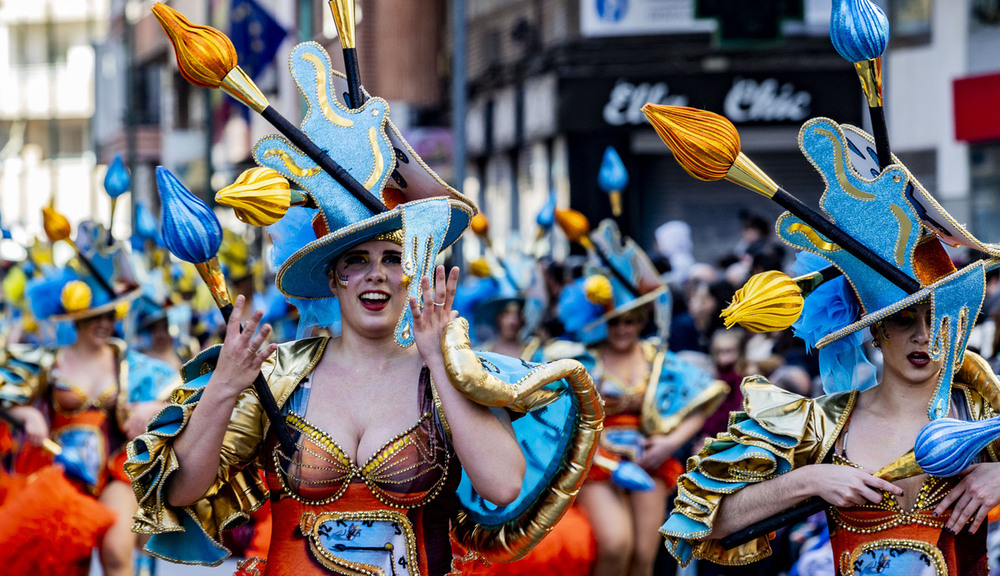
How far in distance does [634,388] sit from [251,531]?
2947 mm

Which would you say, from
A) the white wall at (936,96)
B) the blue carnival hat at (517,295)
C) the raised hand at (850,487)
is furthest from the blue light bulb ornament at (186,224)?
the white wall at (936,96)

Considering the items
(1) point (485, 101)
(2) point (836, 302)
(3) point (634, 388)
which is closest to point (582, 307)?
(3) point (634, 388)

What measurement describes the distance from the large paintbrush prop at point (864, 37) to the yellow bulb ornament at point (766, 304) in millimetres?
505

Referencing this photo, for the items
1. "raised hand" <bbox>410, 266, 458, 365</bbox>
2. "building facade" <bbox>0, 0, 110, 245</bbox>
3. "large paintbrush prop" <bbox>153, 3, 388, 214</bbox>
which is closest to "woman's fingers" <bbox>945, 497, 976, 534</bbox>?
"raised hand" <bbox>410, 266, 458, 365</bbox>

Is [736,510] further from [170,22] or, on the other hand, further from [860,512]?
[170,22]

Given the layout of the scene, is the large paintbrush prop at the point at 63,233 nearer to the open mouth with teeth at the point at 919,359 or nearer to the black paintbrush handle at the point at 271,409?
the black paintbrush handle at the point at 271,409

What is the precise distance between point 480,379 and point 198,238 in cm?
86

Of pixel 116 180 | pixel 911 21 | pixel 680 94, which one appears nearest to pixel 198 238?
pixel 116 180

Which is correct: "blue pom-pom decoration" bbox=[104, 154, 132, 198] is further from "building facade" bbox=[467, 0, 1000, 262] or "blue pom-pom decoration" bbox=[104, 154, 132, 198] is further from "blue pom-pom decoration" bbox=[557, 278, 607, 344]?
"building facade" bbox=[467, 0, 1000, 262]

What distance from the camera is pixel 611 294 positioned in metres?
8.91

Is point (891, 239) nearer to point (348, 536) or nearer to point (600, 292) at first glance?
point (348, 536)

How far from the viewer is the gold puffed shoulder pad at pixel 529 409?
4.09m

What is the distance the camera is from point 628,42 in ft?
64.5

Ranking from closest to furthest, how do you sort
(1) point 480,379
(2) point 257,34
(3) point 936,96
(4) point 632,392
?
(1) point 480,379, (4) point 632,392, (3) point 936,96, (2) point 257,34
